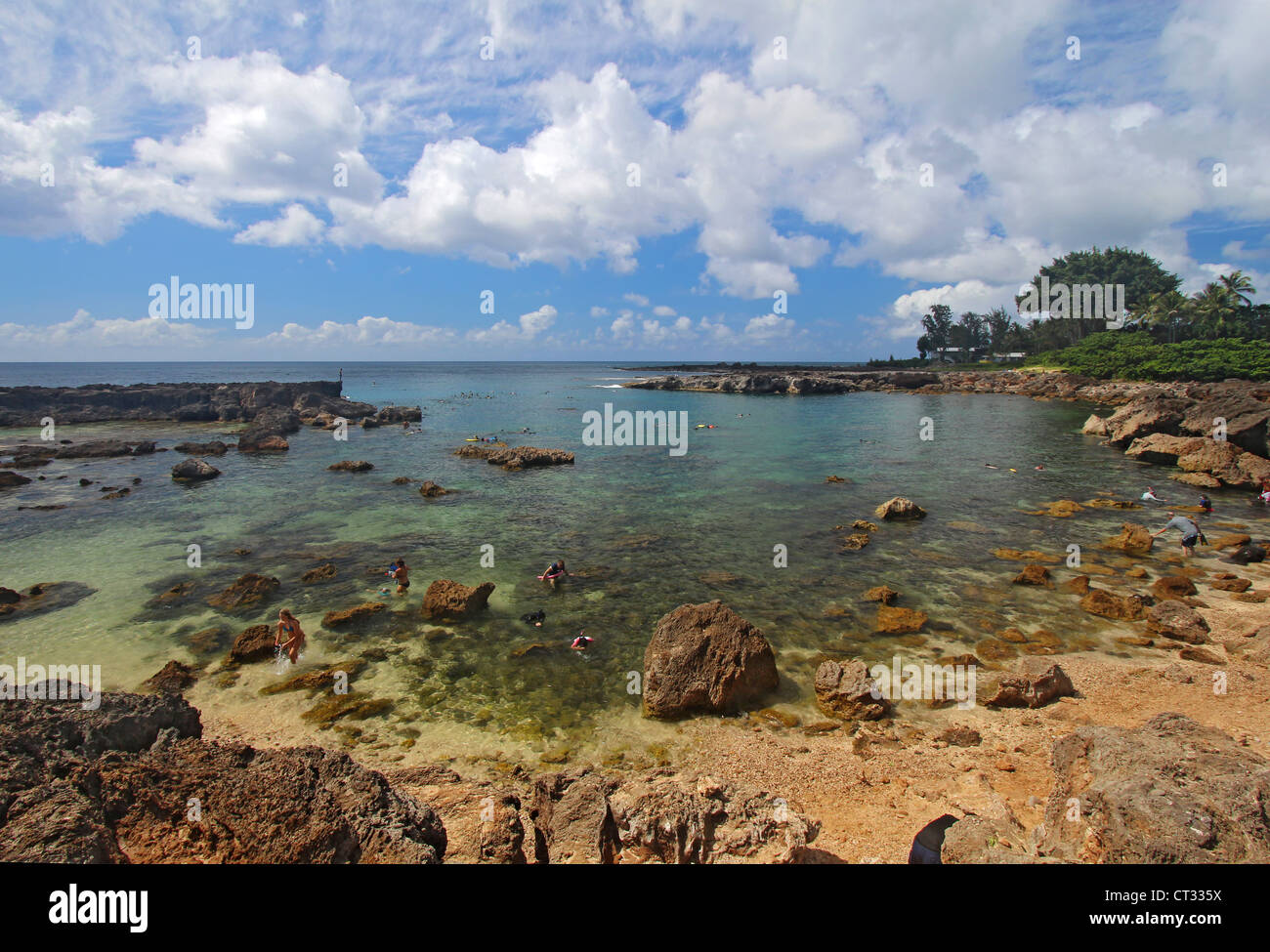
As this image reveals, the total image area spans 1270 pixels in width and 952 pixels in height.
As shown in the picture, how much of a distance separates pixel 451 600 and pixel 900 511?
20.3m

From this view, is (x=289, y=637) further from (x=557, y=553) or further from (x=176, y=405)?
(x=176, y=405)

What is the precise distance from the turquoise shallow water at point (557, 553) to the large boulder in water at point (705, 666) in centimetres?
81

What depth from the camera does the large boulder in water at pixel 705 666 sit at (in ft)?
39.7

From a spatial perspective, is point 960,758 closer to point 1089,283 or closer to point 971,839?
point 971,839

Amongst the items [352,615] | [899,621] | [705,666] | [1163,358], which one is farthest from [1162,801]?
[1163,358]

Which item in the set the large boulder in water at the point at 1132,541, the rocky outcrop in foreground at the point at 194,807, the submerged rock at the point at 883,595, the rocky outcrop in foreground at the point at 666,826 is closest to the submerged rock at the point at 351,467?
the rocky outcrop in foreground at the point at 194,807

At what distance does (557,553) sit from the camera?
22641 mm

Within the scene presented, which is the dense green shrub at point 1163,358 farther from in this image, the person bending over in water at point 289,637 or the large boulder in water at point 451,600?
the person bending over in water at point 289,637

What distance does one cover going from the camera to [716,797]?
7855 mm

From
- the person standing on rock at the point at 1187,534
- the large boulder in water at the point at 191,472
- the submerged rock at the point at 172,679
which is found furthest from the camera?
the large boulder in water at the point at 191,472

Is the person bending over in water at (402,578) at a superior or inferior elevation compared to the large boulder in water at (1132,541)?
inferior

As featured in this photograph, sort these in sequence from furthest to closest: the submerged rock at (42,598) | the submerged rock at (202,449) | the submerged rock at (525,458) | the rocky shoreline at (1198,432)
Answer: the submerged rock at (202,449) → the submerged rock at (525,458) → the rocky shoreline at (1198,432) → the submerged rock at (42,598)

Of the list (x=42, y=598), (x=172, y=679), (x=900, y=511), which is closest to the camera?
(x=172, y=679)
